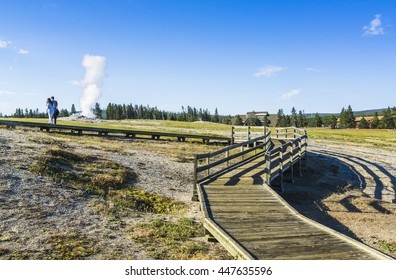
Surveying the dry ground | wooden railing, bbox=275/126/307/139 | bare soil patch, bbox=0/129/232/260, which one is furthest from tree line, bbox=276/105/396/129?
bare soil patch, bbox=0/129/232/260

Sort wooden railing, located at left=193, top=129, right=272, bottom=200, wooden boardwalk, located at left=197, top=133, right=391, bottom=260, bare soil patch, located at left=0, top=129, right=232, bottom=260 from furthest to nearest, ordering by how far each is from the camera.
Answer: wooden railing, located at left=193, top=129, right=272, bottom=200, bare soil patch, located at left=0, top=129, right=232, bottom=260, wooden boardwalk, located at left=197, top=133, right=391, bottom=260

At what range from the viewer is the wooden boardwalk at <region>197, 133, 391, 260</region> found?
6.14m

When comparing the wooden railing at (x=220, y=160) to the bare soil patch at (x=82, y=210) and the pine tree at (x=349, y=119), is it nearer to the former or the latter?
the bare soil patch at (x=82, y=210)

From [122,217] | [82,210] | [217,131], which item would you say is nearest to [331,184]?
[122,217]

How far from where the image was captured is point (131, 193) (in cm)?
1229

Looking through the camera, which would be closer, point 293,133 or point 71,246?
point 71,246

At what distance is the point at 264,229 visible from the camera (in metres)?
7.38

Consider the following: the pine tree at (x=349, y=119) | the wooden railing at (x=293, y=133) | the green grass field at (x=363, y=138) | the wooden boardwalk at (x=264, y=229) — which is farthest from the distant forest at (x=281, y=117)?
the wooden boardwalk at (x=264, y=229)

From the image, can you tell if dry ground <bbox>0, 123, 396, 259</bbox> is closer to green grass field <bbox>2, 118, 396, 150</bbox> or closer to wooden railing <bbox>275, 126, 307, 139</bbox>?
wooden railing <bbox>275, 126, 307, 139</bbox>

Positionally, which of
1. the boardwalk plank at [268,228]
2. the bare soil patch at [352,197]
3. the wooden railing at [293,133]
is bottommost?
the bare soil patch at [352,197]

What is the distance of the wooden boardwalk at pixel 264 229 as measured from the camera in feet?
20.1

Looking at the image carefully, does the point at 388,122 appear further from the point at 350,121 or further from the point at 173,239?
the point at 173,239
